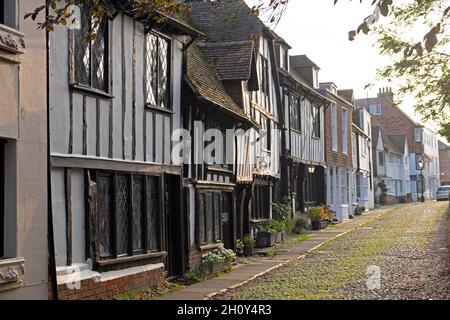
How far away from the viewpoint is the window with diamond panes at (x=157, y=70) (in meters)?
12.7

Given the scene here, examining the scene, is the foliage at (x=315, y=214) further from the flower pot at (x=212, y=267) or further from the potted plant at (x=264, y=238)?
the flower pot at (x=212, y=267)

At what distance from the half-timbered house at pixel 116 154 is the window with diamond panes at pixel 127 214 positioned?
0.02m

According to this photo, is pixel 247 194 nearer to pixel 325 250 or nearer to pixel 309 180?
pixel 325 250

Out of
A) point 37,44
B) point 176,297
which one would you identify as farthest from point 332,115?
point 37,44

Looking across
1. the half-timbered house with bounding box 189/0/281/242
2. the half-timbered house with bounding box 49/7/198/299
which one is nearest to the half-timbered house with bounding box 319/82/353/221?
the half-timbered house with bounding box 189/0/281/242

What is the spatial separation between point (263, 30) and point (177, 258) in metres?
10.6

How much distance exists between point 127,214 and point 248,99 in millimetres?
8645

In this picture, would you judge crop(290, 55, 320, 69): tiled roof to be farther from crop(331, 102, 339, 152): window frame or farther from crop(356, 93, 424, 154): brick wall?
crop(356, 93, 424, 154): brick wall

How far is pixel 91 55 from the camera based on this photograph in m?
10.6

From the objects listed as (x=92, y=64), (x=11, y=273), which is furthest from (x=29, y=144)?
(x=92, y=64)

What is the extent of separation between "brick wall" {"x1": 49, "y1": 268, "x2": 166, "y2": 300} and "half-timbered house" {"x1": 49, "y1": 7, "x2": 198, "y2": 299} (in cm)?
2

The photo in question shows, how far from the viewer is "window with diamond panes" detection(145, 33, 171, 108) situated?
12.7 metres

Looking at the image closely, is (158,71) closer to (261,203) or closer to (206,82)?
(206,82)

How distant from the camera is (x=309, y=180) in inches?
1216
